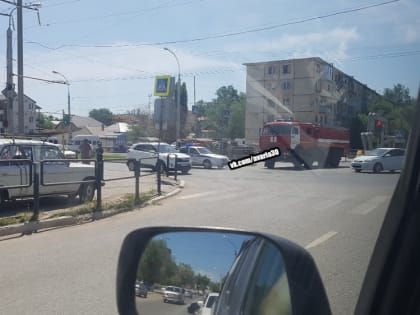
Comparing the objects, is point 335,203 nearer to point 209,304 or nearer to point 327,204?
point 327,204

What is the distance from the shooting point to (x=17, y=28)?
72.3 ft

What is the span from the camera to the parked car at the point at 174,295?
6.28 ft

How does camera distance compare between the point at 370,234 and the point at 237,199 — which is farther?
the point at 237,199

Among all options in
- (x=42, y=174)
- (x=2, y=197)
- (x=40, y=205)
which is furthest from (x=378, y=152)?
(x=40, y=205)

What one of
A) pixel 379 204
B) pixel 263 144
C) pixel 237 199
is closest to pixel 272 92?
pixel 263 144

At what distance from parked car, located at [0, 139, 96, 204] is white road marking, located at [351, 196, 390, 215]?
8290 mm

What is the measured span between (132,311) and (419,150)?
50.3 inches

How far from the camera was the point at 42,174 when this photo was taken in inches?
388

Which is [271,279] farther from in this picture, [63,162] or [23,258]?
[63,162]

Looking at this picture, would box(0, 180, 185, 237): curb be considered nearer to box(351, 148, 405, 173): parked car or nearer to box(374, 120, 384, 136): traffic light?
box(351, 148, 405, 173): parked car

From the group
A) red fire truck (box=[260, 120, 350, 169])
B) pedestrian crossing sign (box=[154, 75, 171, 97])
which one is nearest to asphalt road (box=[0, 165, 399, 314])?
red fire truck (box=[260, 120, 350, 169])

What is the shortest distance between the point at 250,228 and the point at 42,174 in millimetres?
6739

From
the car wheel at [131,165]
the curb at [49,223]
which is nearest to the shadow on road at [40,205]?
the curb at [49,223]

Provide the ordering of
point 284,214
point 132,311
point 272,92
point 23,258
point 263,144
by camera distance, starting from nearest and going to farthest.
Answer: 1. point 132,311
2. point 272,92
3. point 263,144
4. point 284,214
5. point 23,258
